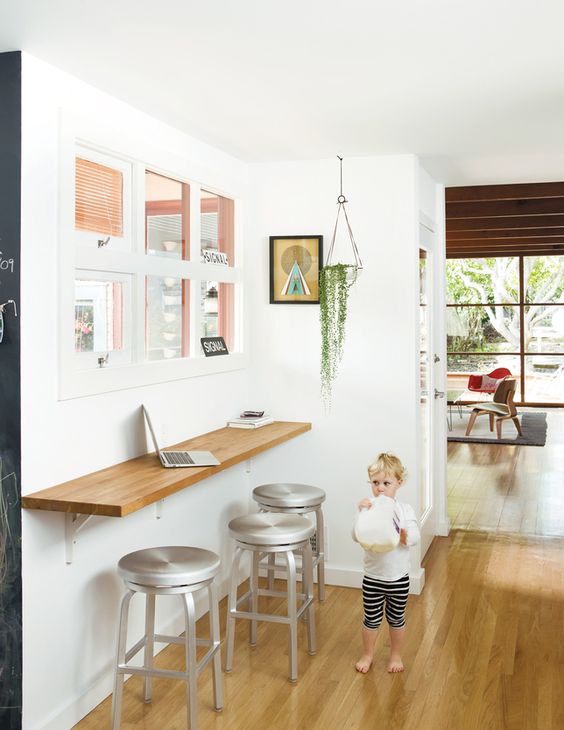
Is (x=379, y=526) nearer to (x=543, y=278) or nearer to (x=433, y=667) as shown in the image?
(x=433, y=667)

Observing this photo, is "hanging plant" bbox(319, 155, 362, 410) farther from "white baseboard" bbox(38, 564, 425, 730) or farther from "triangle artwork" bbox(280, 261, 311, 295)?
"white baseboard" bbox(38, 564, 425, 730)

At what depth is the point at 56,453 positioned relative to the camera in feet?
9.63

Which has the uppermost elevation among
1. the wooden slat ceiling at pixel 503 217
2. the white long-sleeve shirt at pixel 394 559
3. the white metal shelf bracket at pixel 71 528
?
the wooden slat ceiling at pixel 503 217

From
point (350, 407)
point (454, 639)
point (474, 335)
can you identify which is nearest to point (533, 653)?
point (454, 639)

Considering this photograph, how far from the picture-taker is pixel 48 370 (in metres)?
2.87

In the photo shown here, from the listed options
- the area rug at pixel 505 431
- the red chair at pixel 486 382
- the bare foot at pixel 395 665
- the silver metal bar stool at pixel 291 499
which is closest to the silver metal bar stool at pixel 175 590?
the bare foot at pixel 395 665

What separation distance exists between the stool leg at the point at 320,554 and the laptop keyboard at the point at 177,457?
3.03ft

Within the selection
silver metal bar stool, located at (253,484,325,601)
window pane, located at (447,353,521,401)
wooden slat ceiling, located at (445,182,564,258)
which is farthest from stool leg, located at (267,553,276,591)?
window pane, located at (447,353,521,401)

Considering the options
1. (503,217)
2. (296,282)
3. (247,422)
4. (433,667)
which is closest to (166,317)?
(247,422)

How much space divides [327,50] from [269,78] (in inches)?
14.9

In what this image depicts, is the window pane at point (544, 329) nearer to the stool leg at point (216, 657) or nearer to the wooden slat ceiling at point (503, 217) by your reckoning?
the wooden slat ceiling at point (503, 217)

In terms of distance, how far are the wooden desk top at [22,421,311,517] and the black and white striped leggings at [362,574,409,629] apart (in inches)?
32.1

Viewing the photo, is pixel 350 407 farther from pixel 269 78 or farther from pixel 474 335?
pixel 474 335

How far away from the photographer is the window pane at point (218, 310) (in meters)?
4.30
